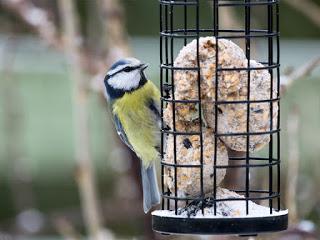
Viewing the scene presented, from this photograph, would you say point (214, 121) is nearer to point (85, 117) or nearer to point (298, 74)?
point (298, 74)

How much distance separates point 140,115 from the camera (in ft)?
14.3

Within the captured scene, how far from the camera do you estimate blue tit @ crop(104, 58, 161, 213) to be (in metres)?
4.25

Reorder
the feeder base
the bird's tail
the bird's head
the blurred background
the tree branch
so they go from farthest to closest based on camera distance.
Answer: the blurred background → the bird's tail → the bird's head → the tree branch → the feeder base

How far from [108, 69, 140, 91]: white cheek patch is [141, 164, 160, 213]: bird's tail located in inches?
18.1

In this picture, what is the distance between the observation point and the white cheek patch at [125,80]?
13.7 ft

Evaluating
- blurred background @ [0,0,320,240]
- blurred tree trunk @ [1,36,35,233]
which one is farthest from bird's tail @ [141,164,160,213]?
blurred tree trunk @ [1,36,35,233]

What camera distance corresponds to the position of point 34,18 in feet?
15.7

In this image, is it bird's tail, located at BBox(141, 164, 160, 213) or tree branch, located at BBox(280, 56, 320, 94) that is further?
bird's tail, located at BBox(141, 164, 160, 213)

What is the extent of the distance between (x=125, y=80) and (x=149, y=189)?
56cm

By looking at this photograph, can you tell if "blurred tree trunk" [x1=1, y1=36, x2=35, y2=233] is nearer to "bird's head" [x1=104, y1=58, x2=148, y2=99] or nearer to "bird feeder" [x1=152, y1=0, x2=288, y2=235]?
"bird's head" [x1=104, y1=58, x2=148, y2=99]

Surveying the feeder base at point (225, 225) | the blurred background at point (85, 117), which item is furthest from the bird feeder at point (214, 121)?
the blurred background at point (85, 117)

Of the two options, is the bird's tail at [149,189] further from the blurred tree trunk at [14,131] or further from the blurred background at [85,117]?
the blurred tree trunk at [14,131]

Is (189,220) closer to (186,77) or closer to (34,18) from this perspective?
(186,77)

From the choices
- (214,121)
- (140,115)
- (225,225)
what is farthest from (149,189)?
(225,225)
